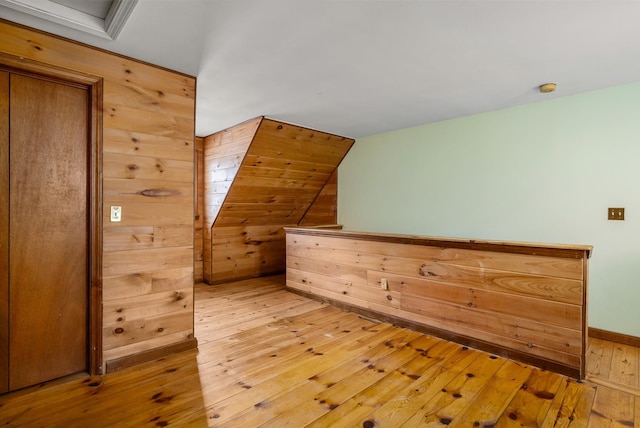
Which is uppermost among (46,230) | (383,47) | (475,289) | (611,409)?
(383,47)

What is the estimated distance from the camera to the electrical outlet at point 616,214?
2672mm

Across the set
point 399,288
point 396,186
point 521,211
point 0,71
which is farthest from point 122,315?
point 521,211

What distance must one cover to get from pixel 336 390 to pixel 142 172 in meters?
1.98

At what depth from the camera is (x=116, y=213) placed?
218cm

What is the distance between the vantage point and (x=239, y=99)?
302 cm

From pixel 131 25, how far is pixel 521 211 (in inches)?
140

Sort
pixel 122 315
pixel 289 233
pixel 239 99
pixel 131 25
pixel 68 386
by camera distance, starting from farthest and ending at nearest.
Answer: pixel 289 233
pixel 239 99
pixel 122 315
pixel 68 386
pixel 131 25

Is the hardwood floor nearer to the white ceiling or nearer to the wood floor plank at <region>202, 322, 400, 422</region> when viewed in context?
the wood floor plank at <region>202, 322, 400, 422</region>

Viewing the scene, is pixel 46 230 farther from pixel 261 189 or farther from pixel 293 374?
pixel 261 189

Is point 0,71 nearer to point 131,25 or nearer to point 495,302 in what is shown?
point 131,25

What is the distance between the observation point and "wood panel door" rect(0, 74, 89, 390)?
1901 millimetres

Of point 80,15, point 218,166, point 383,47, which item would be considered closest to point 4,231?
point 80,15

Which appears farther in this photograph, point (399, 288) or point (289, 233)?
point (289, 233)

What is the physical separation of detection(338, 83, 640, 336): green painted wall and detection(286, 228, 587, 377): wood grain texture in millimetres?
1003
